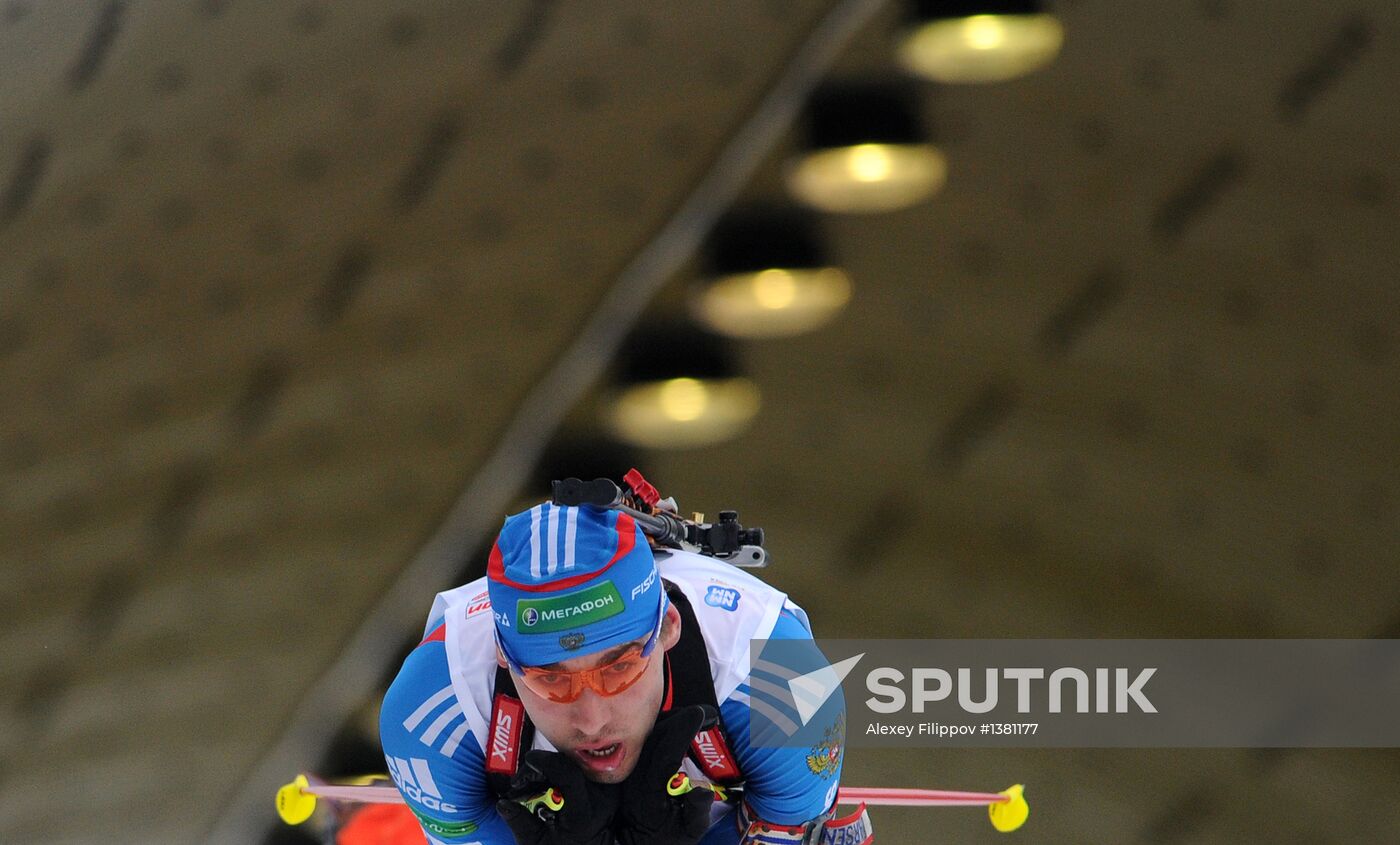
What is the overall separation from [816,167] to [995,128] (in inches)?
15.9

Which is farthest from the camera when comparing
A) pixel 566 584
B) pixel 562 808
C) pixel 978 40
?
pixel 978 40

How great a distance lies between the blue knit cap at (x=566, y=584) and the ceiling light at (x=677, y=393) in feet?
5.26

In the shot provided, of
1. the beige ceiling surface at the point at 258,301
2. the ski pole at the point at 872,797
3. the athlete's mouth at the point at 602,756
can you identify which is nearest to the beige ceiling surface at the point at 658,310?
the beige ceiling surface at the point at 258,301

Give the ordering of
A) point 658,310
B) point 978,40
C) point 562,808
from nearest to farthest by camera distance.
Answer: point 562,808, point 978,40, point 658,310

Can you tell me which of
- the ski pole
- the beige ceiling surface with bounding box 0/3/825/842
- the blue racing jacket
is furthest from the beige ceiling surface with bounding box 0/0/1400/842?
the blue racing jacket

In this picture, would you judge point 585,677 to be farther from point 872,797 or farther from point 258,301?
point 258,301

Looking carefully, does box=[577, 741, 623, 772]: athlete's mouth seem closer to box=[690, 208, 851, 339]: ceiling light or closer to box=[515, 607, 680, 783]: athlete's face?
box=[515, 607, 680, 783]: athlete's face

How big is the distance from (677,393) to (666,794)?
1.61 m

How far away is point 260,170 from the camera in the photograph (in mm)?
3102

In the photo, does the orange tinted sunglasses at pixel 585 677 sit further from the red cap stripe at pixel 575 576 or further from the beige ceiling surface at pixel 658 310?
the beige ceiling surface at pixel 658 310

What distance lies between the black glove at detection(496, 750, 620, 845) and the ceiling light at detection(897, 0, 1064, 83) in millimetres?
1933

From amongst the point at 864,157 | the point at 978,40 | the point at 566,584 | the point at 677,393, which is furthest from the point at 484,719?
the point at 978,40

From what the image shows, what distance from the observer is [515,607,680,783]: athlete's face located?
1.56m

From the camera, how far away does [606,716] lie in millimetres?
1577
